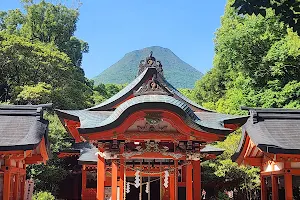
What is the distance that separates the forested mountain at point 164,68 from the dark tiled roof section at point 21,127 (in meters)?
103

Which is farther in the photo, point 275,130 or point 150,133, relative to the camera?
point 275,130

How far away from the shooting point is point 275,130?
12336mm

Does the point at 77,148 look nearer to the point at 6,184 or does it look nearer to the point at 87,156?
the point at 87,156

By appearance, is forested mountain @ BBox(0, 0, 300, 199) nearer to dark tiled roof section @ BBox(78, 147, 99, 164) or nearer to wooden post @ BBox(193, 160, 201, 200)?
dark tiled roof section @ BBox(78, 147, 99, 164)

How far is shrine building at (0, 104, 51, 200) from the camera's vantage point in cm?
1021

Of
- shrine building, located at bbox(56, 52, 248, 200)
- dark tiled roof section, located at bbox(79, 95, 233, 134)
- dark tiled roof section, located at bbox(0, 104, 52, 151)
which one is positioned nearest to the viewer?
dark tiled roof section, located at bbox(79, 95, 233, 134)

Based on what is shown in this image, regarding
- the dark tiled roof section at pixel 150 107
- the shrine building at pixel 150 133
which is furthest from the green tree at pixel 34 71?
the dark tiled roof section at pixel 150 107

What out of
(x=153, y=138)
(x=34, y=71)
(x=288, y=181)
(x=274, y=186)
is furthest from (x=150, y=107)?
(x=34, y=71)

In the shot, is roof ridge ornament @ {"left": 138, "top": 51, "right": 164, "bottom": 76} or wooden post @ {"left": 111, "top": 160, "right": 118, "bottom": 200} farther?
roof ridge ornament @ {"left": 138, "top": 51, "right": 164, "bottom": 76}

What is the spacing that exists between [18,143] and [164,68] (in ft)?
405

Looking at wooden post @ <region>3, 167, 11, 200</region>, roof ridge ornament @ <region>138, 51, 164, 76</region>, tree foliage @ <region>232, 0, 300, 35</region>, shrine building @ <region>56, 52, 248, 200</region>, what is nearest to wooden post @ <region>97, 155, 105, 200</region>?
shrine building @ <region>56, 52, 248, 200</region>

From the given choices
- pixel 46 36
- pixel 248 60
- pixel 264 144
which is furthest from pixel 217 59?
pixel 264 144

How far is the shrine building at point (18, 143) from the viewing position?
402 inches

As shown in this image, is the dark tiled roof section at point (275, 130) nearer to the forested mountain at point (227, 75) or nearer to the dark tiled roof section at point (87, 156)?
the forested mountain at point (227, 75)
